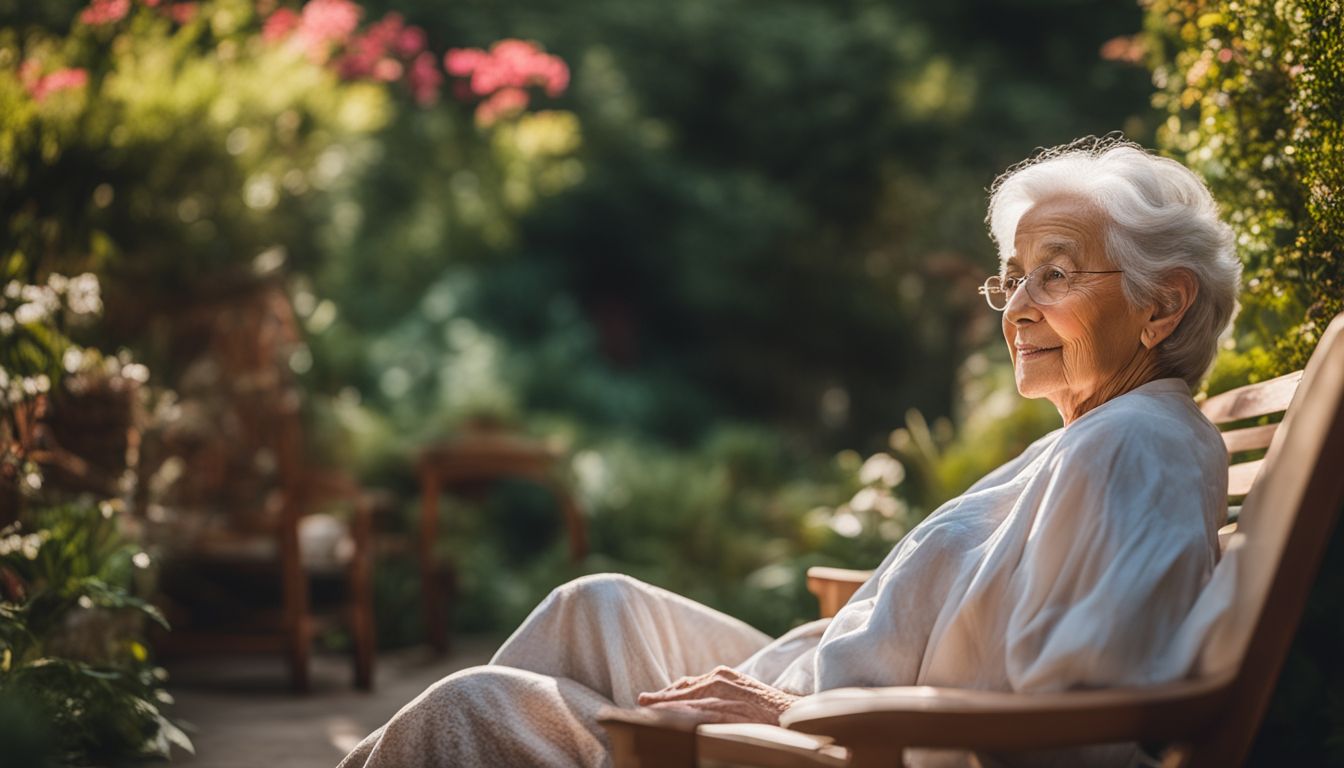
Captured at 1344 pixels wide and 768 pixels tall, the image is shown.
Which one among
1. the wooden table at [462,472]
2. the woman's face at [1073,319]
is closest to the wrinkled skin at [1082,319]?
the woman's face at [1073,319]

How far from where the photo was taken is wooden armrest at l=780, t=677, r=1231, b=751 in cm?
174

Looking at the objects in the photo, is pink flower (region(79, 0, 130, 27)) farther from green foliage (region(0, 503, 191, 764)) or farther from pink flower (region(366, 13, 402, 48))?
green foliage (region(0, 503, 191, 764))

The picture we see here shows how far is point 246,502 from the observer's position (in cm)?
614

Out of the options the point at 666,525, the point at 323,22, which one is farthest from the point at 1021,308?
the point at 666,525

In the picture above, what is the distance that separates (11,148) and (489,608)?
3.93 m

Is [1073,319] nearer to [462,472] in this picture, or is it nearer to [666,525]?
[462,472]

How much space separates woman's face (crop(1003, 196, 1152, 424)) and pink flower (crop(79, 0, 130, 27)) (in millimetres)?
4719

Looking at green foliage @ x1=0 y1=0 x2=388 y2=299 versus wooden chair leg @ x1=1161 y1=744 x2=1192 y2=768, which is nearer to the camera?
wooden chair leg @ x1=1161 y1=744 x2=1192 y2=768

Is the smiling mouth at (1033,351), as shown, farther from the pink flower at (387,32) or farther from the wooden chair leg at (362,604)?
the pink flower at (387,32)

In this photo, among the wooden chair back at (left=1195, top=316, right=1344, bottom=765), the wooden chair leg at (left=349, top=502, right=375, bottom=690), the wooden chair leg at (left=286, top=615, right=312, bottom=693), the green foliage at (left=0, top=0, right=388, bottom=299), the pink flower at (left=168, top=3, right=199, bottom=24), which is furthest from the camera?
the pink flower at (left=168, top=3, right=199, bottom=24)

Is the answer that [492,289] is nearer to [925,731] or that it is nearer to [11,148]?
[11,148]

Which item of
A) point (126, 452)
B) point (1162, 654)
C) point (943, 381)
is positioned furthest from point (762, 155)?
point (1162, 654)

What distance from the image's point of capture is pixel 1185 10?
3498mm

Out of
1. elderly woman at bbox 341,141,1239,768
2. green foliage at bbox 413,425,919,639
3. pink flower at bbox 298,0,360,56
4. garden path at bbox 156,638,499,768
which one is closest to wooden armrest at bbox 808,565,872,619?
elderly woman at bbox 341,141,1239,768
